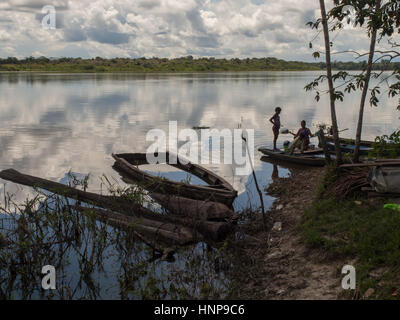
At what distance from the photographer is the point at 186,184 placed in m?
10.2

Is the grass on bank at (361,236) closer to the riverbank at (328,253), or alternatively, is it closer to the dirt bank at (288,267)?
the riverbank at (328,253)

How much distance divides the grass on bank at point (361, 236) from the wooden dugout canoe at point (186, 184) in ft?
7.17

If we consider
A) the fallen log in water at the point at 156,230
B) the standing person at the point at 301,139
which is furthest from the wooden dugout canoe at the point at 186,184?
the standing person at the point at 301,139

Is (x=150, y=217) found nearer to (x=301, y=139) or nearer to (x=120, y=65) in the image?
(x=301, y=139)

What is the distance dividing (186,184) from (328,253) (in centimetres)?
436

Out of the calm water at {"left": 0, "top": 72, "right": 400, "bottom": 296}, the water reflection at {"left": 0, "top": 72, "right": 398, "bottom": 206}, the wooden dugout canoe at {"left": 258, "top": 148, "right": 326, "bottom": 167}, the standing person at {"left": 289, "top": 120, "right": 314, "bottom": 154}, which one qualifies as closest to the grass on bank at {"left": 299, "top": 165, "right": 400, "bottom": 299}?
the calm water at {"left": 0, "top": 72, "right": 400, "bottom": 296}

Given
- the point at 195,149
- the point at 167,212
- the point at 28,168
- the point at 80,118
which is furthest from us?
the point at 80,118

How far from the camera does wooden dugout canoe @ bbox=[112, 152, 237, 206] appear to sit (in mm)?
9789

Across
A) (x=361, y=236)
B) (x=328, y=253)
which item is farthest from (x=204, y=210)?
(x=361, y=236)

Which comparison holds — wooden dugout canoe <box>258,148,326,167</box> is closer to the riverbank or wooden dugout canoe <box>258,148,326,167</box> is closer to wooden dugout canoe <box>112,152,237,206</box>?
wooden dugout canoe <box>112,152,237,206</box>
